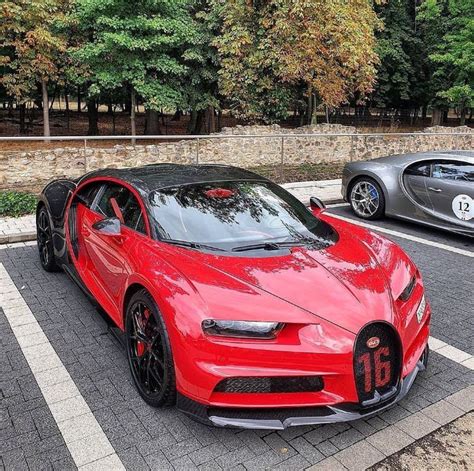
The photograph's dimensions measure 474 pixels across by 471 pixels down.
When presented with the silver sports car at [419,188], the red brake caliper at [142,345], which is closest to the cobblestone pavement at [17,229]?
the red brake caliper at [142,345]

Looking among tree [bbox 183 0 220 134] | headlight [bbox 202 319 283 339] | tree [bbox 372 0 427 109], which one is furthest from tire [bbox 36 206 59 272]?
tree [bbox 372 0 427 109]

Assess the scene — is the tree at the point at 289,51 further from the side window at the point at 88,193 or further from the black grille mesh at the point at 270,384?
the black grille mesh at the point at 270,384

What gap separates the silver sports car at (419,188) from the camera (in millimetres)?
6953

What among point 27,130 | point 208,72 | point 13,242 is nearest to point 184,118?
point 27,130

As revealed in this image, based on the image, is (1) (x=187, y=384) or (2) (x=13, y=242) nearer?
(1) (x=187, y=384)

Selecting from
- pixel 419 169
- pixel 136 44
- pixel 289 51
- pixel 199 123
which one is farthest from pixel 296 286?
pixel 199 123

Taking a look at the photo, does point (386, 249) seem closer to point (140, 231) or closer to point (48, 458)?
point (140, 231)

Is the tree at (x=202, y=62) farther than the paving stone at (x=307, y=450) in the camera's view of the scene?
Yes

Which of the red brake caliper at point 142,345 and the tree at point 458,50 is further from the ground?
the tree at point 458,50

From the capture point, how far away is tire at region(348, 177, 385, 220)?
8125mm

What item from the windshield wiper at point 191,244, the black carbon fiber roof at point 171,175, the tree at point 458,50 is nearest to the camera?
the windshield wiper at point 191,244

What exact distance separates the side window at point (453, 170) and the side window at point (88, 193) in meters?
5.22

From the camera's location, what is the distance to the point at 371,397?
2.63m

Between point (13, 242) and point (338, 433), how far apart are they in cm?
557
